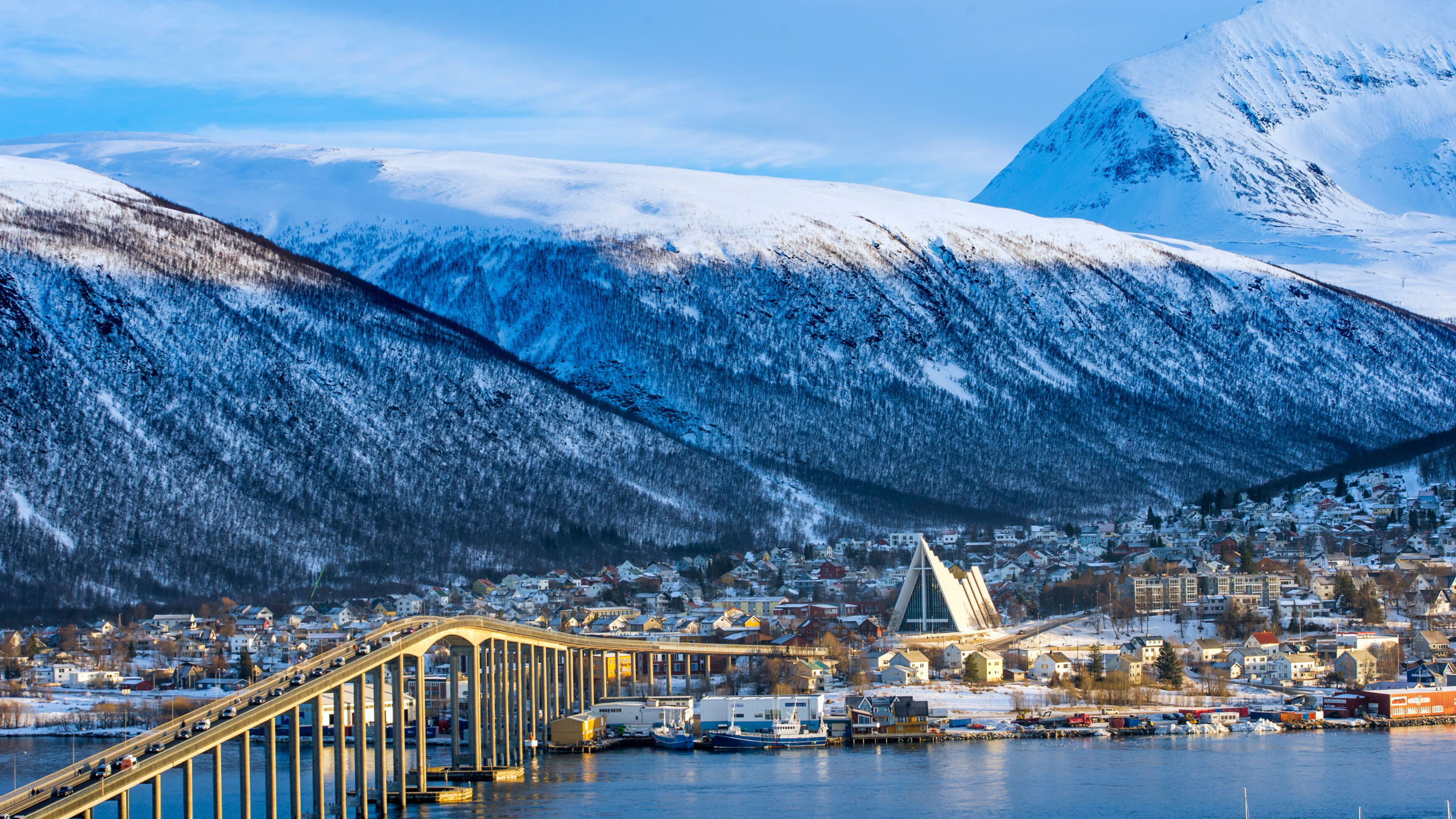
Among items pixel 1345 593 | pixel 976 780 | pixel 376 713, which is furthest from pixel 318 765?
pixel 1345 593

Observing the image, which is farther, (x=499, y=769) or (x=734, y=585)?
(x=734, y=585)

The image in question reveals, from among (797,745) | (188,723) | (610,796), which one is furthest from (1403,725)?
(188,723)

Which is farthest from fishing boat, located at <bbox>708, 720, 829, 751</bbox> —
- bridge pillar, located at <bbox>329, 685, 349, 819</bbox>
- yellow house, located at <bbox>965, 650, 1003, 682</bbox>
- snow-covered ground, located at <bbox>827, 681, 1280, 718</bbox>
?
bridge pillar, located at <bbox>329, 685, 349, 819</bbox>

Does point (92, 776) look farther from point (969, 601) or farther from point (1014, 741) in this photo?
point (969, 601)

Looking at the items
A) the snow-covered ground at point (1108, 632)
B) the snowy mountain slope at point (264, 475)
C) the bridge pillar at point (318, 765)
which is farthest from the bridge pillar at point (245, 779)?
the snowy mountain slope at point (264, 475)

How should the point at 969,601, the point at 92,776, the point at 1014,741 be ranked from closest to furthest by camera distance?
the point at 92,776
the point at 1014,741
the point at 969,601

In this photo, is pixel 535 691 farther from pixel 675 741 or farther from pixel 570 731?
pixel 675 741

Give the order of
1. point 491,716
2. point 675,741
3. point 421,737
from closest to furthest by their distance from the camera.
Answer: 1. point 421,737
2. point 491,716
3. point 675,741

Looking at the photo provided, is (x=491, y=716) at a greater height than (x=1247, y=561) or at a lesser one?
lesser
